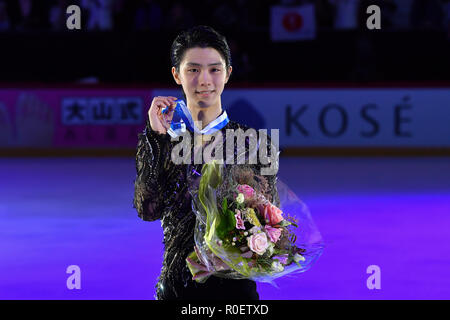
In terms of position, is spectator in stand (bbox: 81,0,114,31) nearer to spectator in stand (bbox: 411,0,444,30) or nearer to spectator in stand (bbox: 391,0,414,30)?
spectator in stand (bbox: 391,0,414,30)

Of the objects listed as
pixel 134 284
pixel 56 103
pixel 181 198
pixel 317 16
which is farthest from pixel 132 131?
pixel 181 198

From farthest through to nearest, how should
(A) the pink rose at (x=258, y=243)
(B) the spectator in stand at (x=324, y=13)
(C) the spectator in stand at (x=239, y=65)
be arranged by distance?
1. (B) the spectator in stand at (x=324, y=13)
2. (C) the spectator in stand at (x=239, y=65)
3. (A) the pink rose at (x=258, y=243)

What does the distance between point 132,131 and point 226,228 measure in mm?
9139

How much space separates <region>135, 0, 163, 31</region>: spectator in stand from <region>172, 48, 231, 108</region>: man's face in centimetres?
964

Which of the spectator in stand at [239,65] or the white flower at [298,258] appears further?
the spectator in stand at [239,65]

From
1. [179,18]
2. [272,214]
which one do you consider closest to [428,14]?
[179,18]

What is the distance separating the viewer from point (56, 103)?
38.0ft

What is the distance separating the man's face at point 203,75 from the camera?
2.84 metres

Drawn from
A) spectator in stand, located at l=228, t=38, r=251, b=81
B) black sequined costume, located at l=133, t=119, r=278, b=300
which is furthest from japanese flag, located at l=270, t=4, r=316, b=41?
black sequined costume, located at l=133, t=119, r=278, b=300

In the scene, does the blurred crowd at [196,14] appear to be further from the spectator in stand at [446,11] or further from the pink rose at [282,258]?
the pink rose at [282,258]

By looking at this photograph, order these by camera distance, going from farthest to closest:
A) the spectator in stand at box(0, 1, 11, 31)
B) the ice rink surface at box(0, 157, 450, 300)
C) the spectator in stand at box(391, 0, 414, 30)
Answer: the spectator in stand at box(391, 0, 414, 30), the spectator in stand at box(0, 1, 11, 31), the ice rink surface at box(0, 157, 450, 300)

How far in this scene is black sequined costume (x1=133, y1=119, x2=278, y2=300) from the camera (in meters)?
2.80

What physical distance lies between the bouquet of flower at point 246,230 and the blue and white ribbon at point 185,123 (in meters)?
0.31

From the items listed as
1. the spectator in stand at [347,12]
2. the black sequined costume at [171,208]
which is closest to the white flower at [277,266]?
the black sequined costume at [171,208]
